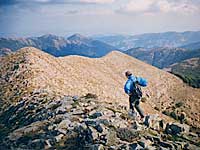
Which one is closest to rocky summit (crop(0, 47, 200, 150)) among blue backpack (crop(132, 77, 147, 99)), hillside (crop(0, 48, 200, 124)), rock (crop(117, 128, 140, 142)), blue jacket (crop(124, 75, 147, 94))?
rock (crop(117, 128, 140, 142))

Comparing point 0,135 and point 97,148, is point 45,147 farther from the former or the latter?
point 0,135

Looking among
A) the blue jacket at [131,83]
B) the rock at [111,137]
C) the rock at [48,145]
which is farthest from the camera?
the blue jacket at [131,83]

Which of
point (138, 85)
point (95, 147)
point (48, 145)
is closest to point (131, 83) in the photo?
point (138, 85)

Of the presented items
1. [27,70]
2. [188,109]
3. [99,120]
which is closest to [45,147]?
[99,120]

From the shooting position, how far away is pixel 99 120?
28391 mm

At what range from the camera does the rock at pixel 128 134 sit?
83.9 ft

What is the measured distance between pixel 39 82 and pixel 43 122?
2398 centimetres

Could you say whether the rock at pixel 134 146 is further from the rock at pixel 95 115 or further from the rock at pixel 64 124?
the rock at pixel 64 124

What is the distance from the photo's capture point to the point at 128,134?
26.0 m

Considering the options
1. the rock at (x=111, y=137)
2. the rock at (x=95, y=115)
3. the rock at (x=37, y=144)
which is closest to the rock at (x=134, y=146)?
the rock at (x=111, y=137)

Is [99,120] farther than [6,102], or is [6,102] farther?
[6,102]

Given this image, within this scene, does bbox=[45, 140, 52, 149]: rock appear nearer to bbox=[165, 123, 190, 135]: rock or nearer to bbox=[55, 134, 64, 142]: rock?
bbox=[55, 134, 64, 142]: rock

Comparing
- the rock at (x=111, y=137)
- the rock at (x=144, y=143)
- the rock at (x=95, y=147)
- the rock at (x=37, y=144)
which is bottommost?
the rock at (x=37, y=144)

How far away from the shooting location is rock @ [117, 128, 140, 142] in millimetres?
25583
